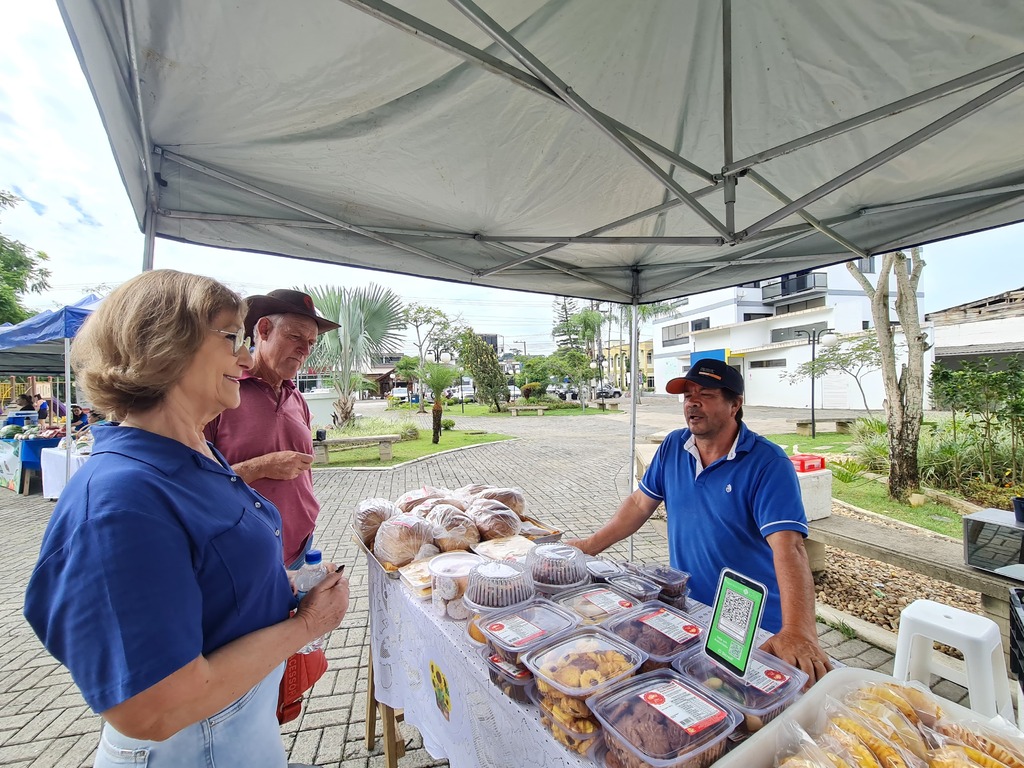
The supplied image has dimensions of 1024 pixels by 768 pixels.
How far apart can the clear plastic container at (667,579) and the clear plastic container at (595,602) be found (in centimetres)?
15

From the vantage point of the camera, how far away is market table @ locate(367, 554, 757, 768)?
1.08 m

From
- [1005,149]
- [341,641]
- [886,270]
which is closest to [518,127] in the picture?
[1005,149]

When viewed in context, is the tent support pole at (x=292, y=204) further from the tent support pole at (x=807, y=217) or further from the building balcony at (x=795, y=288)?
the building balcony at (x=795, y=288)

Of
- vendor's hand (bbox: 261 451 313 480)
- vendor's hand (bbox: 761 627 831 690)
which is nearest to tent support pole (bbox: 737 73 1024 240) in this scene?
vendor's hand (bbox: 761 627 831 690)

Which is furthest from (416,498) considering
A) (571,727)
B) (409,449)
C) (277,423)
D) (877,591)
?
(409,449)

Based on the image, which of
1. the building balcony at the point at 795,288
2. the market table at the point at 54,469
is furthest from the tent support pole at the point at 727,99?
the building balcony at the point at 795,288

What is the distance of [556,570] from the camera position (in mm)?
1616

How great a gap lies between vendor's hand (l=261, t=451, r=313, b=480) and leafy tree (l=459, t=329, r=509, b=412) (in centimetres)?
2277

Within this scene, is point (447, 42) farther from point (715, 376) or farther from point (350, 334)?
point (350, 334)

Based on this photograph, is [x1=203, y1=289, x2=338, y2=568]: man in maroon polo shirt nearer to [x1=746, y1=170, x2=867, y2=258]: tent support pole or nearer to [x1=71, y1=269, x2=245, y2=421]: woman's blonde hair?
[x1=71, y1=269, x2=245, y2=421]: woman's blonde hair

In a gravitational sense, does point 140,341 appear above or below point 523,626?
above

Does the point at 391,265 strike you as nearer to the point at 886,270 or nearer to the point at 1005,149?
the point at 1005,149

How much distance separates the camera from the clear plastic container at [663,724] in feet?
2.74

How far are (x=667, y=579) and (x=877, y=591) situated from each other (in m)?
3.99
